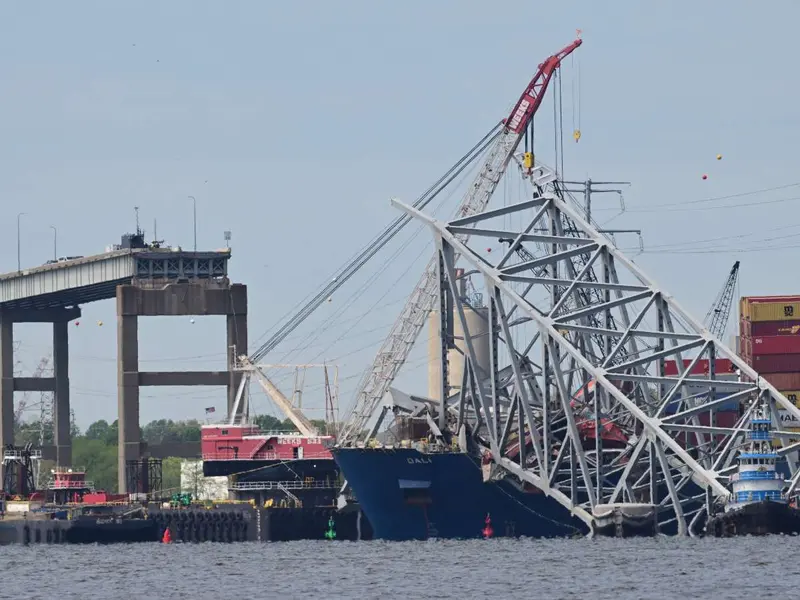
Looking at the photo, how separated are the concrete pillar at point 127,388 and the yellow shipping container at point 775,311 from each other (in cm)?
5100

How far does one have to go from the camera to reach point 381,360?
15600 cm

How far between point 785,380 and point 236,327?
47364 millimetres

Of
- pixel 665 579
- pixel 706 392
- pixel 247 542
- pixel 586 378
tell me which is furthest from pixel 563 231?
pixel 665 579

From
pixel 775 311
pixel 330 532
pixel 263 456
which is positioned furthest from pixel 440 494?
pixel 263 456

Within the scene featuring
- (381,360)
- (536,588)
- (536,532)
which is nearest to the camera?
(536,588)

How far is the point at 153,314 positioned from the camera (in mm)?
175250

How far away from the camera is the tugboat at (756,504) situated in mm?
113812

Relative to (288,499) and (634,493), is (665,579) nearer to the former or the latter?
(634,493)

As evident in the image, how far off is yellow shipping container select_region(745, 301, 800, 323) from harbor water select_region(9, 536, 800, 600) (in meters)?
31.4

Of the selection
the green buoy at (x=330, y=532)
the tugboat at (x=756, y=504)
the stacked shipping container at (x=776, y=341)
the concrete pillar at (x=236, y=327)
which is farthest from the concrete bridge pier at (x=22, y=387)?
the tugboat at (x=756, y=504)

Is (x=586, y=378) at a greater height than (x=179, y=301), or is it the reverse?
(x=179, y=301)

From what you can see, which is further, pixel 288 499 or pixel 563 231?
pixel 288 499

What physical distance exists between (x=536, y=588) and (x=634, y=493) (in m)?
41.8

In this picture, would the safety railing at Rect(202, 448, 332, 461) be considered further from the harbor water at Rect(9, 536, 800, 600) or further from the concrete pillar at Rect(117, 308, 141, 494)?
the harbor water at Rect(9, 536, 800, 600)
